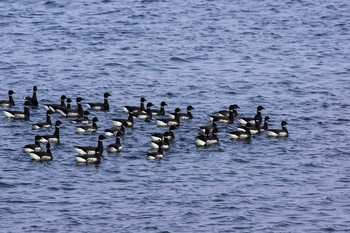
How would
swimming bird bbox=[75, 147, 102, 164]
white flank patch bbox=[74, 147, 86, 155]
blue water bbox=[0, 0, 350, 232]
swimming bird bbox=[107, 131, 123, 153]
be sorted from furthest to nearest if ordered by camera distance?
swimming bird bbox=[107, 131, 123, 153] → white flank patch bbox=[74, 147, 86, 155] → swimming bird bbox=[75, 147, 102, 164] → blue water bbox=[0, 0, 350, 232]

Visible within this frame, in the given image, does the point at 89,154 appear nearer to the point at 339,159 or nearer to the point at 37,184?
the point at 37,184

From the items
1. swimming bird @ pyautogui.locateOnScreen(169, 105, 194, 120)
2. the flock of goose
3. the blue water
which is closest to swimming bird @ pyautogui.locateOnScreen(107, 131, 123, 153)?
the flock of goose

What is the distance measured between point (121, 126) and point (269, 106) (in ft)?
25.3

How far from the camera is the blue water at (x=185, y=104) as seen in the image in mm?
34156

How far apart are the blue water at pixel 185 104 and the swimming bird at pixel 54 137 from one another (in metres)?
0.39

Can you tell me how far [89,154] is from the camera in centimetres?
3891

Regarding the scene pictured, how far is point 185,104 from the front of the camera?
47.8 metres

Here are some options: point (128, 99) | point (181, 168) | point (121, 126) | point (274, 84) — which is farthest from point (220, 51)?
point (181, 168)

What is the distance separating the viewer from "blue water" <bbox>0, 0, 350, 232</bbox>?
34.2 meters

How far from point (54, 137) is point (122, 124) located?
297 centimetres

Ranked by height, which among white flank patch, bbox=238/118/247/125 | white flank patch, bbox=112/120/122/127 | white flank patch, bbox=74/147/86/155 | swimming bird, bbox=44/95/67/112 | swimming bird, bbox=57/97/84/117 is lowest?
white flank patch, bbox=74/147/86/155

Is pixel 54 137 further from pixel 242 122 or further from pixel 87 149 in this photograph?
pixel 242 122

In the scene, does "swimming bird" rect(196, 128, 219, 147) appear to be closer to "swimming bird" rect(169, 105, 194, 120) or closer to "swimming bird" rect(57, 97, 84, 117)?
"swimming bird" rect(169, 105, 194, 120)

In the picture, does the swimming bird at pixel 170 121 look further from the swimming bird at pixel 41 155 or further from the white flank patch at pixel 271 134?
the swimming bird at pixel 41 155
